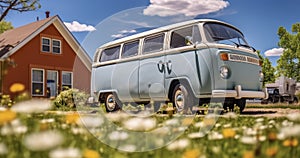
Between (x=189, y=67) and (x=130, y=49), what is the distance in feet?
7.78

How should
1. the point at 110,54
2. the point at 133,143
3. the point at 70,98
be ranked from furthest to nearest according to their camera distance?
the point at 70,98 < the point at 110,54 < the point at 133,143

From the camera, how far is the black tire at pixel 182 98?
7.00 meters

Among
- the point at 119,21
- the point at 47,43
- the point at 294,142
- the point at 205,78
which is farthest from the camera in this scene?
the point at 47,43

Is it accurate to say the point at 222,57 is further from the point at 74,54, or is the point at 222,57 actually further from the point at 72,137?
the point at 74,54

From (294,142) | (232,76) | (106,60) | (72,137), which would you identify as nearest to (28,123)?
(72,137)

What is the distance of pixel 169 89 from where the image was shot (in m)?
7.41

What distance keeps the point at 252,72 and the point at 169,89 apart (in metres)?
1.84

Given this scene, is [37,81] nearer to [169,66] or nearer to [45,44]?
[45,44]

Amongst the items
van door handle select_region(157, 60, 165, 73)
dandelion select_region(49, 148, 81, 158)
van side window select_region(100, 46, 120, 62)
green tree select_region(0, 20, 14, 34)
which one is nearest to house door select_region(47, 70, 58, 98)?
van side window select_region(100, 46, 120, 62)

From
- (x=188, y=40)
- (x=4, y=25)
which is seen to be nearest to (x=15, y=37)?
(x=188, y=40)

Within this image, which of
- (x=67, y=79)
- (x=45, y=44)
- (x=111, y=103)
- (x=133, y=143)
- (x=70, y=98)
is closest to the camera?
(x=133, y=143)

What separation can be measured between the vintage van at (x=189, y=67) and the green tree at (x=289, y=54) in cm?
3418

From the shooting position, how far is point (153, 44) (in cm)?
816

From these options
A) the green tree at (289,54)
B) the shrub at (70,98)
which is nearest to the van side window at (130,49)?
the shrub at (70,98)
